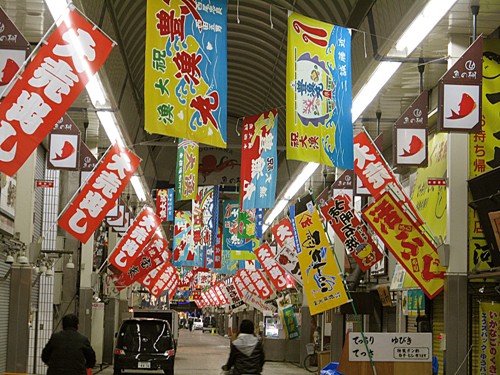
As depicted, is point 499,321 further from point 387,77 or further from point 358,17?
point 358,17

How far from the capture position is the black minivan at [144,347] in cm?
2292

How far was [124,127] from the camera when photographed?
20.8m

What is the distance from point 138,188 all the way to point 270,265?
5425mm

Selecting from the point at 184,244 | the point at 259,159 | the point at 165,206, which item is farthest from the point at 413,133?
A: the point at 184,244

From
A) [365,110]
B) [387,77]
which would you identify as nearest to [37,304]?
[365,110]

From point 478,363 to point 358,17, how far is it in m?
6.50

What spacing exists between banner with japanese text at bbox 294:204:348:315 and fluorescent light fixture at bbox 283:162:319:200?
24.5 ft

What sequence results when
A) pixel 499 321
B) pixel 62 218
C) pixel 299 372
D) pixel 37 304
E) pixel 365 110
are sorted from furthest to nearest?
pixel 299 372, pixel 37 304, pixel 365 110, pixel 62 218, pixel 499 321

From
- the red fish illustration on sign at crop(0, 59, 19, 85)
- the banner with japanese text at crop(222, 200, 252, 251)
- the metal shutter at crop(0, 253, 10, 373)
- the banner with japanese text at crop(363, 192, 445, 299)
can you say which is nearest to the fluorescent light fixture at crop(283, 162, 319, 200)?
the banner with japanese text at crop(222, 200, 252, 251)

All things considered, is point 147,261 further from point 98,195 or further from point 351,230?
point 98,195

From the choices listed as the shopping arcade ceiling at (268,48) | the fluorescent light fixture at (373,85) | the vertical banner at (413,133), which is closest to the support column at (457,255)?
the vertical banner at (413,133)

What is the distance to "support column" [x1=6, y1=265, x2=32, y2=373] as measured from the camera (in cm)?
1568

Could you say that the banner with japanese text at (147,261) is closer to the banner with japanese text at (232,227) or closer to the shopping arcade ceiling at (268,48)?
the shopping arcade ceiling at (268,48)

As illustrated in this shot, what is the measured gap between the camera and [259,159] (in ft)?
57.6
